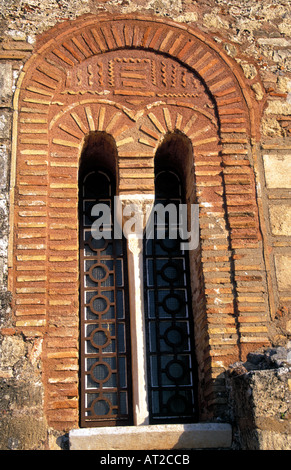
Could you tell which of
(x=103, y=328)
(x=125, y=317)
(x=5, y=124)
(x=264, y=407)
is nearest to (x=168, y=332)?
(x=125, y=317)

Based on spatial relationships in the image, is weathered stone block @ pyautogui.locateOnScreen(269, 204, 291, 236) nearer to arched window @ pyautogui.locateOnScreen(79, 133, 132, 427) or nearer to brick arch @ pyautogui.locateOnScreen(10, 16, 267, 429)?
brick arch @ pyautogui.locateOnScreen(10, 16, 267, 429)

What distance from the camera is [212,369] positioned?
4973 millimetres

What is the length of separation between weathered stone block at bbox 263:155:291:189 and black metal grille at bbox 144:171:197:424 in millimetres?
1042

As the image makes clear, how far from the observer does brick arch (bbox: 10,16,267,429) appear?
505 cm

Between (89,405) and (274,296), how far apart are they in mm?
1837

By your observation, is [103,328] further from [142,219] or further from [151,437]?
[151,437]

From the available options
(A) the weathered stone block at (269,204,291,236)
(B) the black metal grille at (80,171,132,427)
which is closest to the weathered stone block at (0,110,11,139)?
(B) the black metal grille at (80,171,132,427)

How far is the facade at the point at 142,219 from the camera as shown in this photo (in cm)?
485

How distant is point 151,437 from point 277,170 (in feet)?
8.91

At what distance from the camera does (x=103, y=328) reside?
5445mm
